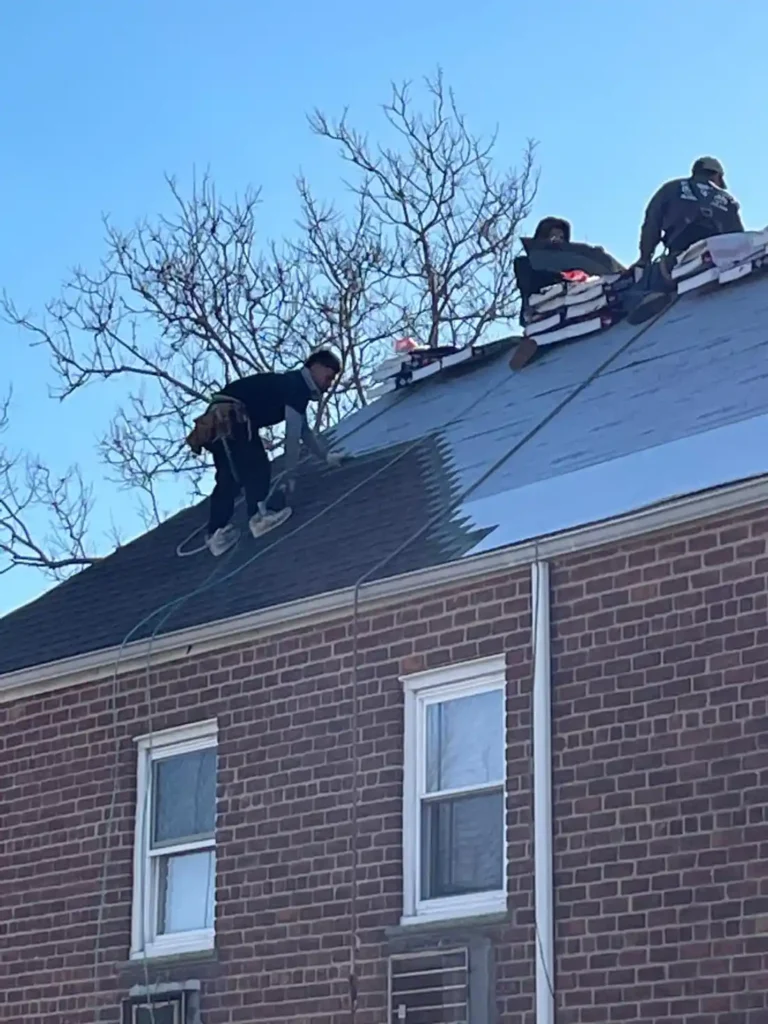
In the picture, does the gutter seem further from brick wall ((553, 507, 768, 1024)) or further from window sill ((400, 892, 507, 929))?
window sill ((400, 892, 507, 929))

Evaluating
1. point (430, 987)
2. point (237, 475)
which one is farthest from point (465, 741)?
point (237, 475)

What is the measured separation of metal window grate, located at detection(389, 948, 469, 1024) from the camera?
9.98 m

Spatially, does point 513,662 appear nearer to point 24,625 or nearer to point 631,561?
point 631,561

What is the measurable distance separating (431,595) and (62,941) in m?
3.75

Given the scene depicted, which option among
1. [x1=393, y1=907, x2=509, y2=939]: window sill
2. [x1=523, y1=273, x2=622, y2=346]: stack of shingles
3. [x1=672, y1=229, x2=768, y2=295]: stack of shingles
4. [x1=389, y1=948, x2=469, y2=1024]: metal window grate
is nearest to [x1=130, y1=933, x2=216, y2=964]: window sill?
[x1=393, y1=907, x2=509, y2=939]: window sill

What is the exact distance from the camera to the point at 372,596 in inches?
438

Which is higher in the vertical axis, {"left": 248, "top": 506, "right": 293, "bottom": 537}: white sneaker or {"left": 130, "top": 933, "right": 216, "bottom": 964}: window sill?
{"left": 248, "top": 506, "right": 293, "bottom": 537}: white sneaker

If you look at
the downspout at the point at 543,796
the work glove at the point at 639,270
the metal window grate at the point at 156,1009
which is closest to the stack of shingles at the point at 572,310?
the work glove at the point at 639,270

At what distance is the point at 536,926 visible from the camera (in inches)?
384

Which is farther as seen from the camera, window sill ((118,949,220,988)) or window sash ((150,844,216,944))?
window sash ((150,844,216,944))

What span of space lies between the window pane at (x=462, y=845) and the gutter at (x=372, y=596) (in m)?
1.18

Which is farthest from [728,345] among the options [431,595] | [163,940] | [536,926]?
[163,940]

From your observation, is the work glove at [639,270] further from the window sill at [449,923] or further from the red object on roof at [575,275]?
the window sill at [449,923]

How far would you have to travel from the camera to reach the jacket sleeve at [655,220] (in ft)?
49.5
